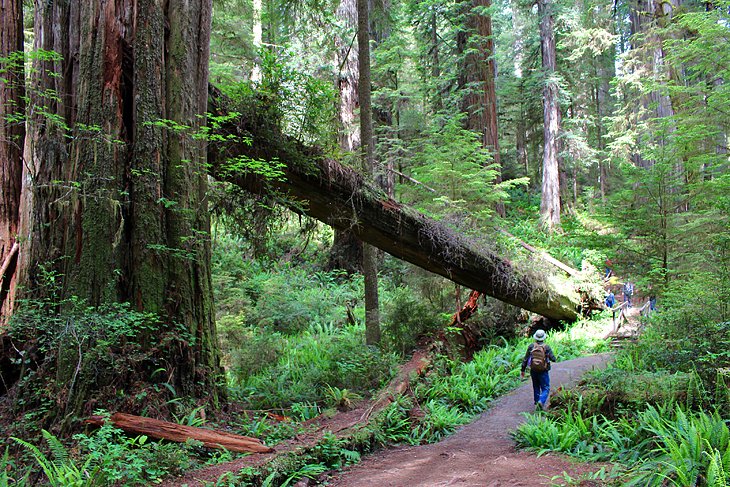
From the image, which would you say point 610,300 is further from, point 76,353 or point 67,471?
point 67,471

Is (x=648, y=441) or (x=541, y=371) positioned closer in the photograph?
(x=648, y=441)

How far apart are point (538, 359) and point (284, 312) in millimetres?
7180

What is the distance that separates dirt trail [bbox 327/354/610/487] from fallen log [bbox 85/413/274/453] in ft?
3.21

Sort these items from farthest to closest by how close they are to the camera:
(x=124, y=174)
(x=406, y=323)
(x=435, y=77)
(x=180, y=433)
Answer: (x=435, y=77)
(x=406, y=323)
(x=124, y=174)
(x=180, y=433)

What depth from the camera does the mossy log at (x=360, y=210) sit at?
22.9 ft

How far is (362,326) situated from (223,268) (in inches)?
199

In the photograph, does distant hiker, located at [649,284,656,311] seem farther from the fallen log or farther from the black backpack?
the fallen log

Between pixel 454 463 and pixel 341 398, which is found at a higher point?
pixel 341 398

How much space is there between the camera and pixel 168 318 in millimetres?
Answer: 5438

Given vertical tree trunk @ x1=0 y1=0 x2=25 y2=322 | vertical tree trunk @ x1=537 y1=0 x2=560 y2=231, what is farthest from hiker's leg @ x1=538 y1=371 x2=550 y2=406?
vertical tree trunk @ x1=537 y1=0 x2=560 y2=231

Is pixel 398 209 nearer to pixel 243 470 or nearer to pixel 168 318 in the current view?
pixel 168 318

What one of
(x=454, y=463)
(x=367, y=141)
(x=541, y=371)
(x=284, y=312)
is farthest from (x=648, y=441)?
(x=284, y=312)

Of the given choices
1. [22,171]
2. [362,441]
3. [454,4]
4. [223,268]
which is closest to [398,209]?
[362,441]

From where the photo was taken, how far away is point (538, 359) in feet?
25.2
